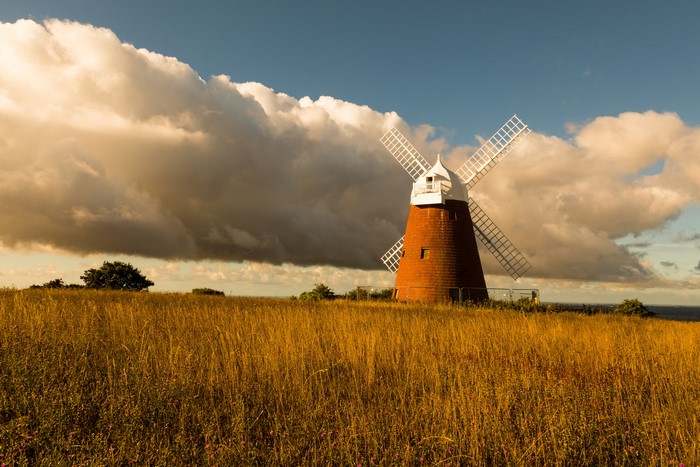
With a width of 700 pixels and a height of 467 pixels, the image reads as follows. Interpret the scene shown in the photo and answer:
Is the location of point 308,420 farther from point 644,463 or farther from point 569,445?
point 644,463

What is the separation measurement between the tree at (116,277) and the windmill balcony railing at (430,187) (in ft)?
83.6

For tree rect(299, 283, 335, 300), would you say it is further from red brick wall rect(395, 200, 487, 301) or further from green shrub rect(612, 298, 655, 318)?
green shrub rect(612, 298, 655, 318)

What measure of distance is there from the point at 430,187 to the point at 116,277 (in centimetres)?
2905

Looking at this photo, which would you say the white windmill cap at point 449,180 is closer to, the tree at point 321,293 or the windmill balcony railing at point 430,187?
the windmill balcony railing at point 430,187

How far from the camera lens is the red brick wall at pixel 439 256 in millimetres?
24625

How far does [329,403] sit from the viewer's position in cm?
516

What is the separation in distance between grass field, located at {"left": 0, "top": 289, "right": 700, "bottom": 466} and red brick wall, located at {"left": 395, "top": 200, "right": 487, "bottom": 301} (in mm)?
15389

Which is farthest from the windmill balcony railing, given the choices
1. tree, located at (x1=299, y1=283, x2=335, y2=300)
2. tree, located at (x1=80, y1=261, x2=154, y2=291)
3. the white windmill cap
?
tree, located at (x1=80, y1=261, x2=154, y2=291)

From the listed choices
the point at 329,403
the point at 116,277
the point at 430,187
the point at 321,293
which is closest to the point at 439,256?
the point at 430,187

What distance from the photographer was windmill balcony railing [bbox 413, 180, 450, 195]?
A: 84.9 feet

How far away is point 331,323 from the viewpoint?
11242 millimetres

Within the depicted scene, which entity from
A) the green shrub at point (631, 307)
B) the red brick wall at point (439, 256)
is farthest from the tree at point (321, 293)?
the green shrub at point (631, 307)

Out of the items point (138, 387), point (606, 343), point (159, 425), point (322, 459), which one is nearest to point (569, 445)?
point (322, 459)

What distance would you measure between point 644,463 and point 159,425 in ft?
15.1
